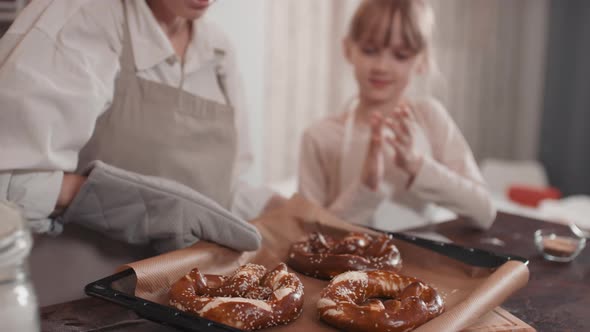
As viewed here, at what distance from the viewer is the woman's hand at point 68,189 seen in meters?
1.00

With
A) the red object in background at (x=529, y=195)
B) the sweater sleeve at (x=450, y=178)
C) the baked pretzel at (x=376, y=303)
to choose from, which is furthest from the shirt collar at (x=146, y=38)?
the red object in background at (x=529, y=195)

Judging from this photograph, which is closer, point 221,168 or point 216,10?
point 221,168

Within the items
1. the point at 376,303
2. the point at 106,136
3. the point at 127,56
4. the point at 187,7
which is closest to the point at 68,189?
the point at 106,136

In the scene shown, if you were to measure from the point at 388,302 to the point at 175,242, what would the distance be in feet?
1.25

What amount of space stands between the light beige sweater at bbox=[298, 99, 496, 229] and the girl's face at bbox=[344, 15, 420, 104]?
17 cm

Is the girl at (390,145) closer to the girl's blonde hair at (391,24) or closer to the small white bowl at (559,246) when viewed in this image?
the girl's blonde hair at (391,24)

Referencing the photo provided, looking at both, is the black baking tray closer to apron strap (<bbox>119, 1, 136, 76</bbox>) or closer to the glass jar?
the glass jar

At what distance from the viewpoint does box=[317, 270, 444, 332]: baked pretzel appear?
78cm

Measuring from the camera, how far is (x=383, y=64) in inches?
66.2

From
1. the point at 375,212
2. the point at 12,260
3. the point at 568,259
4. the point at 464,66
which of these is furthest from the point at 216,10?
the point at 464,66

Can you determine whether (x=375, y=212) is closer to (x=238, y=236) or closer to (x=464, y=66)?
(x=238, y=236)

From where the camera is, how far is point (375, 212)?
5.83 ft

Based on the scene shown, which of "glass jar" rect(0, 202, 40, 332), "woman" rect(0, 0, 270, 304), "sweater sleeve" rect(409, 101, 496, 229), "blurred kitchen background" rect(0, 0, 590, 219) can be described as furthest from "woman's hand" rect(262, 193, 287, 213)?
"blurred kitchen background" rect(0, 0, 590, 219)

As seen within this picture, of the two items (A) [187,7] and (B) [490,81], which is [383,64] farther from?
(B) [490,81]
